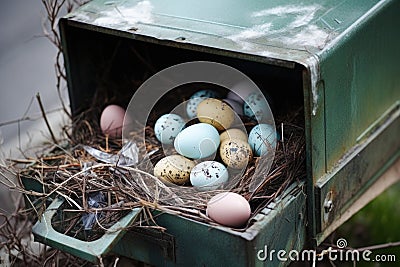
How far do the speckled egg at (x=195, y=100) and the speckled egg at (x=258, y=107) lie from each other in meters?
0.13

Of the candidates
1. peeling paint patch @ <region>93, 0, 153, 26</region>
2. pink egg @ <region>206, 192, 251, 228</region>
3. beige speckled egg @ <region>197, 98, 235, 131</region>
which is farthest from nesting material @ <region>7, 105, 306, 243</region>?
peeling paint patch @ <region>93, 0, 153, 26</region>

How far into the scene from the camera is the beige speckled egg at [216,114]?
215 cm

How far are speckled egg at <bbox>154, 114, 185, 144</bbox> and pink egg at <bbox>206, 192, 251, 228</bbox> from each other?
0.36 metres

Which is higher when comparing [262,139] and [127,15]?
[127,15]

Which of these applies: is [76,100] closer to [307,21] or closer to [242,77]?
[242,77]

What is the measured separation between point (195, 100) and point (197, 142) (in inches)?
10.1

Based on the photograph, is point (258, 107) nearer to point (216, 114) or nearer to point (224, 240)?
point (216, 114)

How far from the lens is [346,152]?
2109 mm

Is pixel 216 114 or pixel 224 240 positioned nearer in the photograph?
pixel 224 240

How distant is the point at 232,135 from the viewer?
2.12m

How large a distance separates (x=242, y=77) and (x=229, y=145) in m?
0.36

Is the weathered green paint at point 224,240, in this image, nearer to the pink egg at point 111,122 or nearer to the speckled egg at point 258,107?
the speckled egg at point 258,107

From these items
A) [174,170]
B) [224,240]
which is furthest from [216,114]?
[224,240]

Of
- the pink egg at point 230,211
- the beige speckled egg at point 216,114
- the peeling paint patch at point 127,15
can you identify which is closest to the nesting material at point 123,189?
the pink egg at point 230,211
